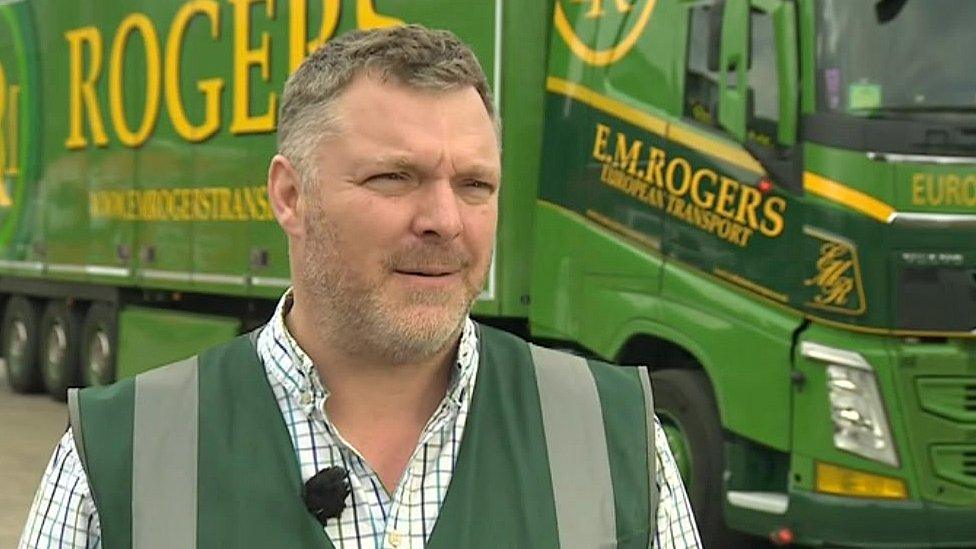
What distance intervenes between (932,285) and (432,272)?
16.7 ft

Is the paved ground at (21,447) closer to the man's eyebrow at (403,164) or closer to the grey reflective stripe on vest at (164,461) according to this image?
the grey reflective stripe on vest at (164,461)

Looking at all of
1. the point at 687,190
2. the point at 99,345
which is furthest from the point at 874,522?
the point at 99,345

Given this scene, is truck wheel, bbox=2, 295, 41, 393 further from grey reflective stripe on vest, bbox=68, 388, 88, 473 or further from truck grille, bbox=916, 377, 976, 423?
grey reflective stripe on vest, bbox=68, 388, 88, 473

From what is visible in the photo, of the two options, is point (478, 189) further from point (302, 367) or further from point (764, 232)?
point (764, 232)

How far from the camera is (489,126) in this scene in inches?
82.8

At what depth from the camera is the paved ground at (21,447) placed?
9078 mm

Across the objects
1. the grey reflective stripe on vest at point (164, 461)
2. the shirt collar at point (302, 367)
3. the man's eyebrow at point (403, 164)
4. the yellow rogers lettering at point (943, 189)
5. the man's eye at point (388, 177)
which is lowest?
the yellow rogers lettering at point (943, 189)

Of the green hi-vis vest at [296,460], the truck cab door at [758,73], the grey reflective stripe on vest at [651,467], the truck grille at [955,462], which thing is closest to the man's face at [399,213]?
the green hi-vis vest at [296,460]

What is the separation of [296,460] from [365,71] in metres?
0.48

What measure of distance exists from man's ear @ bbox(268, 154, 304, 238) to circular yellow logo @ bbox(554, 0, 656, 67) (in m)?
5.69

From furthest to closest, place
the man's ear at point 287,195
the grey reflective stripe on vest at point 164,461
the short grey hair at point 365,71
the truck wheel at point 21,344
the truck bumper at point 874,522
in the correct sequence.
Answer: the truck wheel at point 21,344 → the truck bumper at point 874,522 → the man's ear at point 287,195 → the short grey hair at point 365,71 → the grey reflective stripe on vest at point 164,461

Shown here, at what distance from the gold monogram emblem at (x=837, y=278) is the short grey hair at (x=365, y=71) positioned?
16.1 ft

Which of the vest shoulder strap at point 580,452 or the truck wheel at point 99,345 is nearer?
the vest shoulder strap at point 580,452

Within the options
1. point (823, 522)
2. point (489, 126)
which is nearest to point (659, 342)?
point (823, 522)
